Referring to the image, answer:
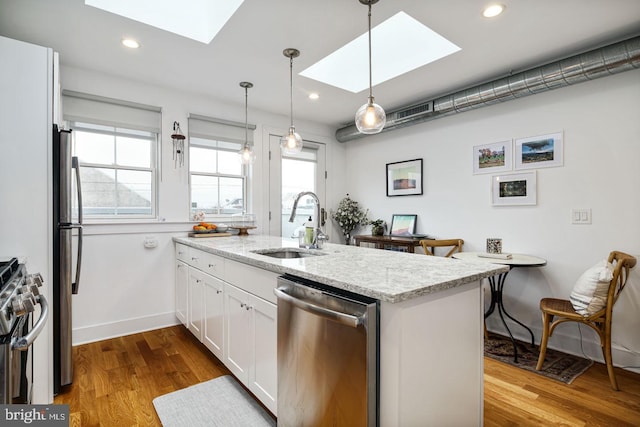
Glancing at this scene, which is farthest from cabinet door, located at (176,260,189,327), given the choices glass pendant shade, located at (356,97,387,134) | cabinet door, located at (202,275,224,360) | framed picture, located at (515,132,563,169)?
framed picture, located at (515,132,563,169)

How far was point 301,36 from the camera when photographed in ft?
8.02

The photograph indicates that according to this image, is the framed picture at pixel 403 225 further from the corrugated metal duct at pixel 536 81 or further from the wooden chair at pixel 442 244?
the corrugated metal duct at pixel 536 81

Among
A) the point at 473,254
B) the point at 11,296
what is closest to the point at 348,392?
the point at 11,296

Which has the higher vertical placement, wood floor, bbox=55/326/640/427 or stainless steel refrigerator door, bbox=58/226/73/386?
stainless steel refrigerator door, bbox=58/226/73/386

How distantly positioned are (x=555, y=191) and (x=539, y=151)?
0.40 m

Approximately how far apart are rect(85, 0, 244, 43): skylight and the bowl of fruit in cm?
184

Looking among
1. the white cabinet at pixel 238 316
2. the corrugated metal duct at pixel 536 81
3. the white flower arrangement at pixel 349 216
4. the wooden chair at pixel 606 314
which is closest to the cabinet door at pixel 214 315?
the white cabinet at pixel 238 316

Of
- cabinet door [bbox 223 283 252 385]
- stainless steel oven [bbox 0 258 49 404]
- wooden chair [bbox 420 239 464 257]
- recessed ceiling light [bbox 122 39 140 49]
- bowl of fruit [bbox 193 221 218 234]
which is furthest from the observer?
bowl of fruit [bbox 193 221 218 234]

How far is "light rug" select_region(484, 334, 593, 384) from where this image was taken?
95.3 inches

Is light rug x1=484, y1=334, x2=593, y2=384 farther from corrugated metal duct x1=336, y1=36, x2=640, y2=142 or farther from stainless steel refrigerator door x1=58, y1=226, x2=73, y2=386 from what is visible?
stainless steel refrigerator door x1=58, y1=226, x2=73, y2=386

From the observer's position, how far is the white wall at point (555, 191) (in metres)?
2.53

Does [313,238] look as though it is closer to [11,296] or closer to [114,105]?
[11,296]

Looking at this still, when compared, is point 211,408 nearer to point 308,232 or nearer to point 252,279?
point 252,279

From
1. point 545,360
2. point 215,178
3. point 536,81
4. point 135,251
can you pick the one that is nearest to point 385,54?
point 536,81
